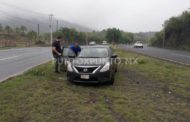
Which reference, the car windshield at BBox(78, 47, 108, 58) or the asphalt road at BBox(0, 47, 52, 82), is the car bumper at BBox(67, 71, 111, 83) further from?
the asphalt road at BBox(0, 47, 52, 82)

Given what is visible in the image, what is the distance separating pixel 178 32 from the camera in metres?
59.6

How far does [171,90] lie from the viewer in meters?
8.41

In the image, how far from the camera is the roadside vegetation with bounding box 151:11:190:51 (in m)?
55.4

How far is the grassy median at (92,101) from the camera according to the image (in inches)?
213

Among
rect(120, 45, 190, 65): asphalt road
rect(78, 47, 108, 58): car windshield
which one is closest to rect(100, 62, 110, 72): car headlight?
rect(78, 47, 108, 58): car windshield

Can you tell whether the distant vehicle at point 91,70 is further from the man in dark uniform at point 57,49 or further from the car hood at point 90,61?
the man in dark uniform at point 57,49

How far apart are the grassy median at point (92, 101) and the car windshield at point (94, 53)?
1.40 meters

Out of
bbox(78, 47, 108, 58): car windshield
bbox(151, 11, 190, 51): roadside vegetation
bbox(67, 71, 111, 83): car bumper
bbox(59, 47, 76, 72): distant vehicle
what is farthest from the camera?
bbox(151, 11, 190, 51): roadside vegetation

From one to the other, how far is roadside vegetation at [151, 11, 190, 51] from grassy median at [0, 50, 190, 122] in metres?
45.5

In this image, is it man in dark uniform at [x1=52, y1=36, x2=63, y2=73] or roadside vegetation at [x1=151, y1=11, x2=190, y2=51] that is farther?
roadside vegetation at [x1=151, y1=11, x2=190, y2=51]

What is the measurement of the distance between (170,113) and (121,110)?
1.22m

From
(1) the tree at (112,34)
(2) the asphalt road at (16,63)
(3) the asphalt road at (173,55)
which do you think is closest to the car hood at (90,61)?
(2) the asphalt road at (16,63)

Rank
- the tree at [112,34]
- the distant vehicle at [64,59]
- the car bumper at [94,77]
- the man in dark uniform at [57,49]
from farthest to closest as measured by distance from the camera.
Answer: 1. the tree at [112,34]
2. the distant vehicle at [64,59]
3. the man in dark uniform at [57,49]
4. the car bumper at [94,77]

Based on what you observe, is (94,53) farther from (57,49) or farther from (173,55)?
(173,55)
